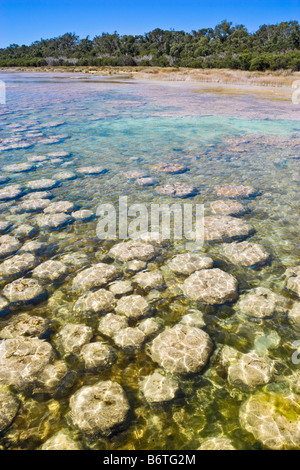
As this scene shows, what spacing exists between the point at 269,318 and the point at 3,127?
19.6 m

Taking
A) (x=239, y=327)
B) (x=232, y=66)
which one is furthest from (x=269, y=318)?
(x=232, y=66)

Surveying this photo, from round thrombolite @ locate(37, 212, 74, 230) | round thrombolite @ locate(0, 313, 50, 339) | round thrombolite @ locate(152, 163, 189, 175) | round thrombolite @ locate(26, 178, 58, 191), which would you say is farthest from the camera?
round thrombolite @ locate(152, 163, 189, 175)

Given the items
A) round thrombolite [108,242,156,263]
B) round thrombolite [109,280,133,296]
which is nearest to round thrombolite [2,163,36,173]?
round thrombolite [108,242,156,263]

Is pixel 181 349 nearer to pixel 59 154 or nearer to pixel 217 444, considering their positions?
pixel 217 444

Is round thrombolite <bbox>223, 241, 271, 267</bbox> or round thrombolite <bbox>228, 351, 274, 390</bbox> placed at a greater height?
round thrombolite <bbox>223, 241, 271, 267</bbox>

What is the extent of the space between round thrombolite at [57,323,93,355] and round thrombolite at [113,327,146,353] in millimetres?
471

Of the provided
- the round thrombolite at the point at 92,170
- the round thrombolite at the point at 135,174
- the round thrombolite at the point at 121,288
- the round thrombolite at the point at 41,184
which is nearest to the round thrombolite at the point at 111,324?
the round thrombolite at the point at 121,288

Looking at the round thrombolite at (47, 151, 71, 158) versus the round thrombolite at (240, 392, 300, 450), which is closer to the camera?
the round thrombolite at (240, 392, 300, 450)

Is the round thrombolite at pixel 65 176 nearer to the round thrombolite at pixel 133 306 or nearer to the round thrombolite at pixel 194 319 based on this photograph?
the round thrombolite at pixel 133 306

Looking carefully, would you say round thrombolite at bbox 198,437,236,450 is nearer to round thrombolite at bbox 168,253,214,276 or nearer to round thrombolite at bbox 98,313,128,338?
round thrombolite at bbox 98,313,128,338

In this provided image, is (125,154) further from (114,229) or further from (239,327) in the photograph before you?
(239,327)

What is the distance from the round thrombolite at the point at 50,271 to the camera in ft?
18.9

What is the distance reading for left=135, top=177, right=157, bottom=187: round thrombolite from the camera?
1034cm

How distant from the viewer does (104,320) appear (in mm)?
4801
